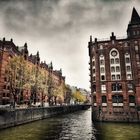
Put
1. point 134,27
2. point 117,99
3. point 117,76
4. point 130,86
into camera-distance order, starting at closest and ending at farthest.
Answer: point 130,86 → point 117,99 → point 117,76 → point 134,27

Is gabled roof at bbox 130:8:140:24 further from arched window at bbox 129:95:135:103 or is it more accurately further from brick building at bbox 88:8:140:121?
arched window at bbox 129:95:135:103

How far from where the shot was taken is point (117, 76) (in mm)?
54250

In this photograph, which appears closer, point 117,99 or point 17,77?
point 117,99

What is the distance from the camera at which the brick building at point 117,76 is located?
168 feet

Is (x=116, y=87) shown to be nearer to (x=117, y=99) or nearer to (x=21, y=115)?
(x=117, y=99)

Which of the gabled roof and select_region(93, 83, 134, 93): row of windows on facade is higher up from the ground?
the gabled roof

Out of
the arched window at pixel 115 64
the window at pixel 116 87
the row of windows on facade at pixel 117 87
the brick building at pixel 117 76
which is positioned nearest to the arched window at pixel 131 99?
the brick building at pixel 117 76

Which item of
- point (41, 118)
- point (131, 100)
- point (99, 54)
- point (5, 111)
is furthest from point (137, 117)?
point (5, 111)

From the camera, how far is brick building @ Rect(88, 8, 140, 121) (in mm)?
51281

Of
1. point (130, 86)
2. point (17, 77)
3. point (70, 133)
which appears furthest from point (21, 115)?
point (130, 86)

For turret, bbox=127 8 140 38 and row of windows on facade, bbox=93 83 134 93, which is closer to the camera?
row of windows on facade, bbox=93 83 134 93

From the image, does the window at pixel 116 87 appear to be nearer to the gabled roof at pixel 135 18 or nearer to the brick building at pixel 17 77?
the gabled roof at pixel 135 18

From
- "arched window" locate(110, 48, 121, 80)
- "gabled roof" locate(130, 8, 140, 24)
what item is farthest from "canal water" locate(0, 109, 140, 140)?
"gabled roof" locate(130, 8, 140, 24)

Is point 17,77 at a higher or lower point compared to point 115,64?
lower
